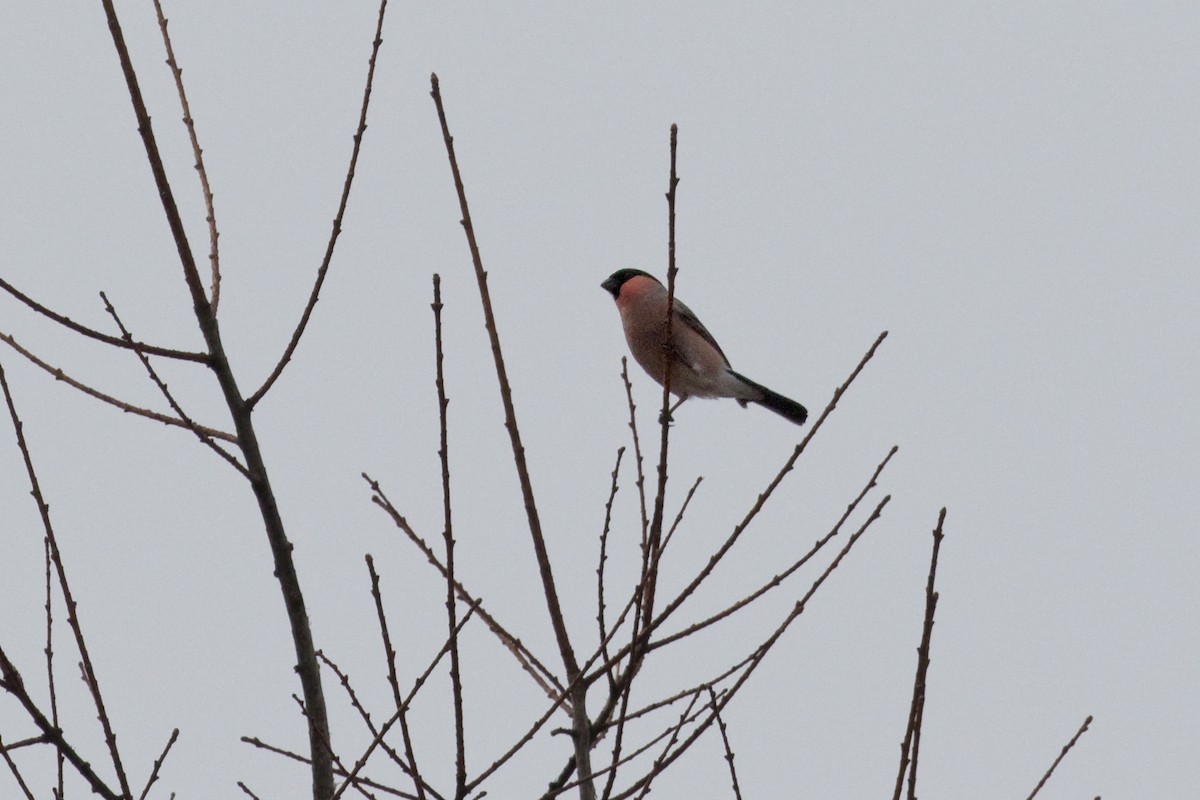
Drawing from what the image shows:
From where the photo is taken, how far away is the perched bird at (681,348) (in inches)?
271

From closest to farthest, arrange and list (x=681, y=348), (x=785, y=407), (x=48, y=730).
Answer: (x=48, y=730), (x=681, y=348), (x=785, y=407)

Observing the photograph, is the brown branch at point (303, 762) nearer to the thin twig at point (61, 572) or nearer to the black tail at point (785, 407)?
the thin twig at point (61, 572)

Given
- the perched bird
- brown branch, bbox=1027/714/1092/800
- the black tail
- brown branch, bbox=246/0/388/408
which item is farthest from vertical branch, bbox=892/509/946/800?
the black tail

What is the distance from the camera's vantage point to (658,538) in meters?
2.27

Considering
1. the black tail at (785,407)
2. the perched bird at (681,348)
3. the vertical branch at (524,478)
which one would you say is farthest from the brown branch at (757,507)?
the black tail at (785,407)

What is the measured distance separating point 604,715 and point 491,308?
0.67 m

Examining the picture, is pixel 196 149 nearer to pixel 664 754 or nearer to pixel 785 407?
pixel 664 754

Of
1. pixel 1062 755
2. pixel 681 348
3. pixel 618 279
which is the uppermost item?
pixel 618 279

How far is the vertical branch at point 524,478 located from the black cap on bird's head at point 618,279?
18.2ft

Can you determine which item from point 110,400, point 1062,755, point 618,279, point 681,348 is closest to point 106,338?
point 110,400

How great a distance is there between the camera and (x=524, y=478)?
86.0 inches

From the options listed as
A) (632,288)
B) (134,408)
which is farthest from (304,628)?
(632,288)

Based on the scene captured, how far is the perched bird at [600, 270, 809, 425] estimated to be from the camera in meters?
6.89

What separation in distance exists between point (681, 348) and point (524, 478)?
4.70m
